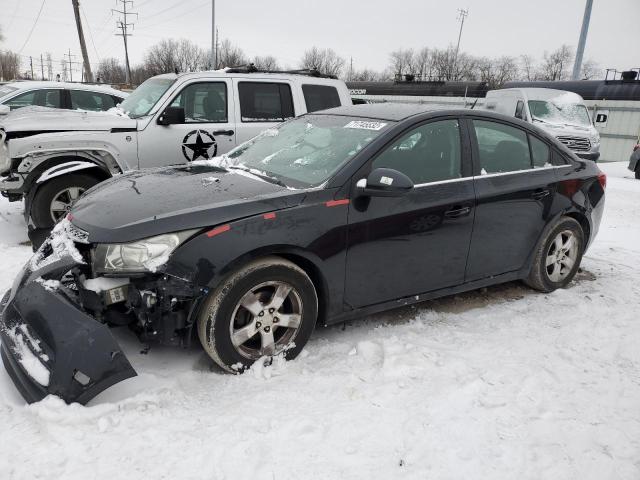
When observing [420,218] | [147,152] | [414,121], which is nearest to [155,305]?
[420,218]

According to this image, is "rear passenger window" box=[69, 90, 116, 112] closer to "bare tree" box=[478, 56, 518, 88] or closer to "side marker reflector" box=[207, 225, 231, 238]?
"side marker reflector" box=[207, 225, 231, 238]

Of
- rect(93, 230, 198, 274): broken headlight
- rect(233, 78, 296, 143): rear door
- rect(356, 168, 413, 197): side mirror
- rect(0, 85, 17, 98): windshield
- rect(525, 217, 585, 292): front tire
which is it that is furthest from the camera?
rect(0, 85, 17, 98): windshield

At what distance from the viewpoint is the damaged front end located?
8.44ft

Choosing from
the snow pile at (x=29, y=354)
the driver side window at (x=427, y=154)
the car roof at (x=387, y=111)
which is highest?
the car roof at (x=387, y=111)

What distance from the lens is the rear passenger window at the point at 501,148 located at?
4.02m

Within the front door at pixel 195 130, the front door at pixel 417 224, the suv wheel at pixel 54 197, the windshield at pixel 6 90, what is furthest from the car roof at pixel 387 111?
the windshield at pixel 6 90

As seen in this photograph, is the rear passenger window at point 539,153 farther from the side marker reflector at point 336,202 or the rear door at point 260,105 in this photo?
the rear door at point 260,105

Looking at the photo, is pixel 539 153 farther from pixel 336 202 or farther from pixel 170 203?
pixel 170 203

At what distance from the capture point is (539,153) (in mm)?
4422

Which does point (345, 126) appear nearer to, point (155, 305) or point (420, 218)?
point (420, 218)

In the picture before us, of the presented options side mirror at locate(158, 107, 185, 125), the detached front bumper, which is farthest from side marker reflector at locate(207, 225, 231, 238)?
side mirror at locate(158, 107, 185, 125)

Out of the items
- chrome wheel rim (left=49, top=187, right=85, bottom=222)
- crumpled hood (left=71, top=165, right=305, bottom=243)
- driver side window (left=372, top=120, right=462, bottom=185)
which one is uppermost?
driver side window (left=372, top=120, right=462, bottom=185)

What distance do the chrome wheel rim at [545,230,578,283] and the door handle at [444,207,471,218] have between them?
128 centimetres

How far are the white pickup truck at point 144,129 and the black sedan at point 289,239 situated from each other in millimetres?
2213
